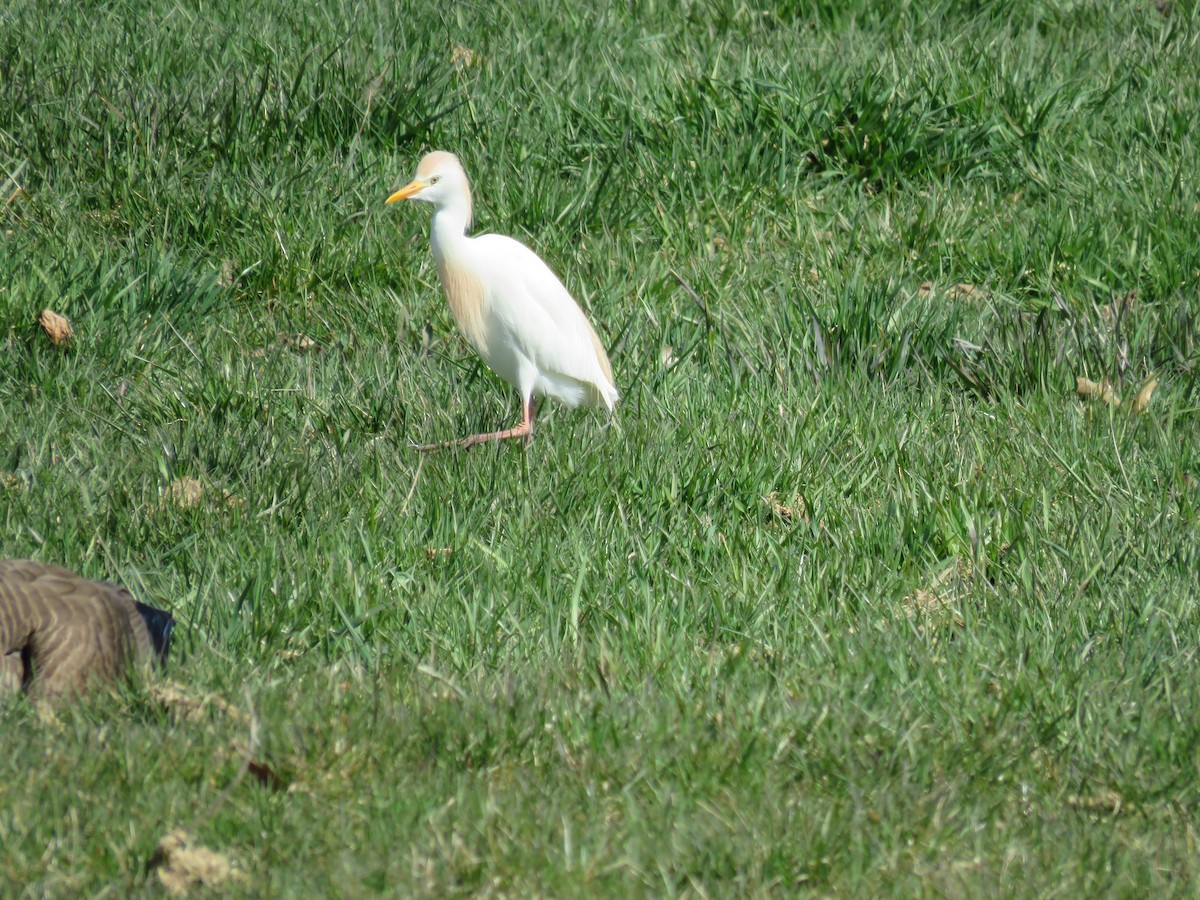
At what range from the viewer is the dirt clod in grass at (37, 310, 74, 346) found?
4242 millimetres

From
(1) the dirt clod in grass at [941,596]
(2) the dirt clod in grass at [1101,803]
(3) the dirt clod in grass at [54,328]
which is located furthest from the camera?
(3) the dirt clod in grass at [54,328]

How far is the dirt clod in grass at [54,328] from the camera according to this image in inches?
167

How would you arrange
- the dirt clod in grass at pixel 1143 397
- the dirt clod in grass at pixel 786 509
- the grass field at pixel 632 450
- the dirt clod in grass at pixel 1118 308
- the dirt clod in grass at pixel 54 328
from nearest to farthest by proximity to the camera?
the grass field at pixel 632 450
the dirt clod in grass at pixel 786 509
the dirt clod in grass at pixel 1143 397
the dirt clod in grass at pixel 54 328
the dirt clod in grass at pixel 1118 308

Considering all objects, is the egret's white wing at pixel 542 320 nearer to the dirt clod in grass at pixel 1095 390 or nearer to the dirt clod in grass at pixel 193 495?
the dirt clod in grass at pixel 193 495

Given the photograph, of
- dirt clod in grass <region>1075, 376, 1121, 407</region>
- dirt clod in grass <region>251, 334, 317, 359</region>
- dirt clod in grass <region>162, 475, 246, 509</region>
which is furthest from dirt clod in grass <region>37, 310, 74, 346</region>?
dirt clod in grass <region>1075, 376, 1121, 407</region>

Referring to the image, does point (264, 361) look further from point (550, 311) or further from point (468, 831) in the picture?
point (468, 831)

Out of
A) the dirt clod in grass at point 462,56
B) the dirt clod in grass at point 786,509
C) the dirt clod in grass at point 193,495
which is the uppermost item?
the dirt clod in grass at point 462,56

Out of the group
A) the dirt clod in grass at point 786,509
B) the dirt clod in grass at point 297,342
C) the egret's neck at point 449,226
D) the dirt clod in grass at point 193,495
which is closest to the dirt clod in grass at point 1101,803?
the dirt clod in grass at point 786,509

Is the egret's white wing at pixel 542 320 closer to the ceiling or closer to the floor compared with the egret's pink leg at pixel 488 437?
closer to the ceiling

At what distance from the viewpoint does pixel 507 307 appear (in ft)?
14.0

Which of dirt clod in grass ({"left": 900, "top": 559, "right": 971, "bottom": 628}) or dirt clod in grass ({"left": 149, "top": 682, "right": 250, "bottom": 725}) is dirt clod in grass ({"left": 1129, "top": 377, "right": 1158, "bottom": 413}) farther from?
dirt clod in grass ({"left": 149, "top": 682, "right": 250, "bottom": 725})

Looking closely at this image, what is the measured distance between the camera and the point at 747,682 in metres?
2.76

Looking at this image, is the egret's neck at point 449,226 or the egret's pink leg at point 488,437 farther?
the egret's neck at point 449,226

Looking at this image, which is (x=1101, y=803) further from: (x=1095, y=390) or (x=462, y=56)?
(x=462, y=56)
